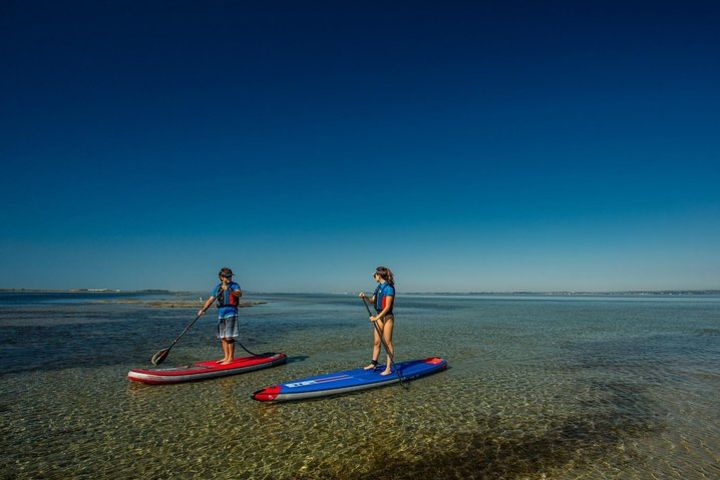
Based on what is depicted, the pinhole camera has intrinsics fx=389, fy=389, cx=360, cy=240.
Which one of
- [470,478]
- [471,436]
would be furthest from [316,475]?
[471,436]

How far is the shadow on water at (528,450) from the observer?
6793 millimetres

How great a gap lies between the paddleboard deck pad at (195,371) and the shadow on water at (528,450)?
7516 millimetres

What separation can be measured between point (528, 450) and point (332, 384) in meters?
5.33

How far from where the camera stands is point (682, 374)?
14312 mm

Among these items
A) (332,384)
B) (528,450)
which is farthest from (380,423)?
(528,450)

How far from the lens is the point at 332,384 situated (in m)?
11.1

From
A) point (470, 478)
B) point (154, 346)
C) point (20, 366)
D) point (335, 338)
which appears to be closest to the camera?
point (470, 478)

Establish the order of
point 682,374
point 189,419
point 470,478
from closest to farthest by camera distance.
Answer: point 470,478
point 189,419
point 682,374

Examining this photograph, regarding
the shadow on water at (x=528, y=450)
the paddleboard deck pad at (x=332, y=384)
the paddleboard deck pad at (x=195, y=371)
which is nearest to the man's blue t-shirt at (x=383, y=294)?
the paddleboard deck pad at (x=332, y=384)

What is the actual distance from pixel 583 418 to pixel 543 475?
12.3ft

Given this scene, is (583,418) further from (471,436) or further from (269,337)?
(269,337)

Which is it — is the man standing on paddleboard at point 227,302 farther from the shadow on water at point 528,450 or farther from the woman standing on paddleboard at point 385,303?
the shadow on water at point 528,450

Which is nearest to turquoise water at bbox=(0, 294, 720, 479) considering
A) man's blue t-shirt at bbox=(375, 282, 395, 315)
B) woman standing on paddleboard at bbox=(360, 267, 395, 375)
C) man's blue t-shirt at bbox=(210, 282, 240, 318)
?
Result: woman standing on paddleboard at bbox=(360, 267, 395, 375)

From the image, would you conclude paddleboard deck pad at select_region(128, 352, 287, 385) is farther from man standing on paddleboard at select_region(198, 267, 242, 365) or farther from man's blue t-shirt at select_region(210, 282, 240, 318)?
man's blue t-shirt at select_region(210, 282, 240, 318)
